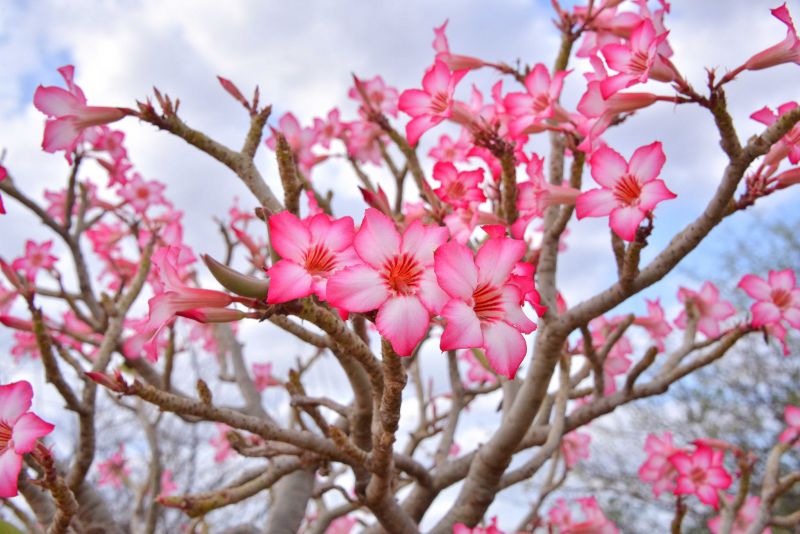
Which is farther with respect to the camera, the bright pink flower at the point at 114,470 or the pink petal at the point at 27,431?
the bright pink flower at the point at 114,470

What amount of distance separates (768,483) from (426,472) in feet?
3.57

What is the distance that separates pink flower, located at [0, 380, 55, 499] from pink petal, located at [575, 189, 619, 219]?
0.84 meters

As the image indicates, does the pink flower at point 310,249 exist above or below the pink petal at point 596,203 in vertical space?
below

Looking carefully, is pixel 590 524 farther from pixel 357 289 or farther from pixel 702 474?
pixel 357 289

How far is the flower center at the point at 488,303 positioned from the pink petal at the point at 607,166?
383 mm

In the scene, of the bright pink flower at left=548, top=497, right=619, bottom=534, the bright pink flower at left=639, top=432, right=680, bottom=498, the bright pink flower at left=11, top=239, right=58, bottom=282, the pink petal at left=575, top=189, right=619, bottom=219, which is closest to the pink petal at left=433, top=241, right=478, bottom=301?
the pink petal at left=575, top=189, right=619, bottom=219

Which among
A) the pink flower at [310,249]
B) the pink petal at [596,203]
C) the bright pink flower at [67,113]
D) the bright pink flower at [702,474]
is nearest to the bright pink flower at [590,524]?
the bright pink flower at [702,474]

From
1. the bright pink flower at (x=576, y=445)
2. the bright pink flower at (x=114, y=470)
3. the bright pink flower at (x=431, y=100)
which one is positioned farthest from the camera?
the bright pink flower at (x=114, y=470)

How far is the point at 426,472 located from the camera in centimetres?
160

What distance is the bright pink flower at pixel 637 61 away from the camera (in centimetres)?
95

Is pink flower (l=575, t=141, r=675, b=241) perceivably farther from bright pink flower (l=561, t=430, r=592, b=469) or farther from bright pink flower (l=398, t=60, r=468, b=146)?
bright pink flower (l=561, t=430, r=592, b=469)

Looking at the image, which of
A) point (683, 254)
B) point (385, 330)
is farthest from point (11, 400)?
point (683, 254)

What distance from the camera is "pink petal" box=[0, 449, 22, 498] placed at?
77 cm

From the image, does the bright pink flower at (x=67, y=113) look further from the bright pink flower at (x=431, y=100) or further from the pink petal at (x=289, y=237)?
the pink petal at (x=289, y=237)
